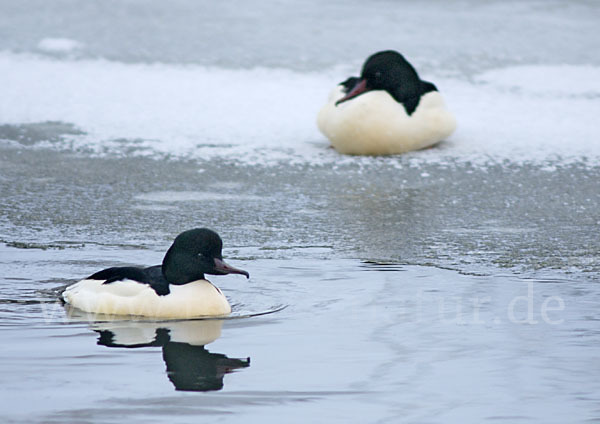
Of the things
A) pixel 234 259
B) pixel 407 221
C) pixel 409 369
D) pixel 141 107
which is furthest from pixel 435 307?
pixel 141 107

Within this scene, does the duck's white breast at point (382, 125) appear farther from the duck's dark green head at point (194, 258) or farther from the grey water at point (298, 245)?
the duck's dark green head at point (194, 258)

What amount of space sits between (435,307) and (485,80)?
6092 mm

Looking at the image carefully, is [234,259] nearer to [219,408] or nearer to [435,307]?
[435,307]

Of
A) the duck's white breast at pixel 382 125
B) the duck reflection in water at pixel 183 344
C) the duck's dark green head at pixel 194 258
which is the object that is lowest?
the duck reflection in water at pixel 183 344

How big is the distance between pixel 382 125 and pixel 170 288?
142 inches

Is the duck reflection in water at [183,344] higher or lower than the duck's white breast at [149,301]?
lower

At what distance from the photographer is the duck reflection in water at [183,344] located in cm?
393

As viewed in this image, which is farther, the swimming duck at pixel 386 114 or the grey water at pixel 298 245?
→ the swimming duck at pixel 386 114

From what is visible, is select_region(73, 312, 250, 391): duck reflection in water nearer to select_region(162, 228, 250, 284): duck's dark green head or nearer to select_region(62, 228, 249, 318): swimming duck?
select_region(62, 228, 249, 318): swimming duck

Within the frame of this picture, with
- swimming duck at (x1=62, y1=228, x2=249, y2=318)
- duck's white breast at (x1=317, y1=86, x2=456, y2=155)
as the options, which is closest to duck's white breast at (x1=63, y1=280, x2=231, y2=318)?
swimming duck at (x1=62, y1=228, x2=249, y2=318)

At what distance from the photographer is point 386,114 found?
26.7ft

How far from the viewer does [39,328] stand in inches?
175

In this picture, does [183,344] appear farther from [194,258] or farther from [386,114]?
[386,114]

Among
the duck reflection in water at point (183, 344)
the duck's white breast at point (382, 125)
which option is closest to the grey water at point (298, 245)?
the duck reflection in water at point (183, 344)
